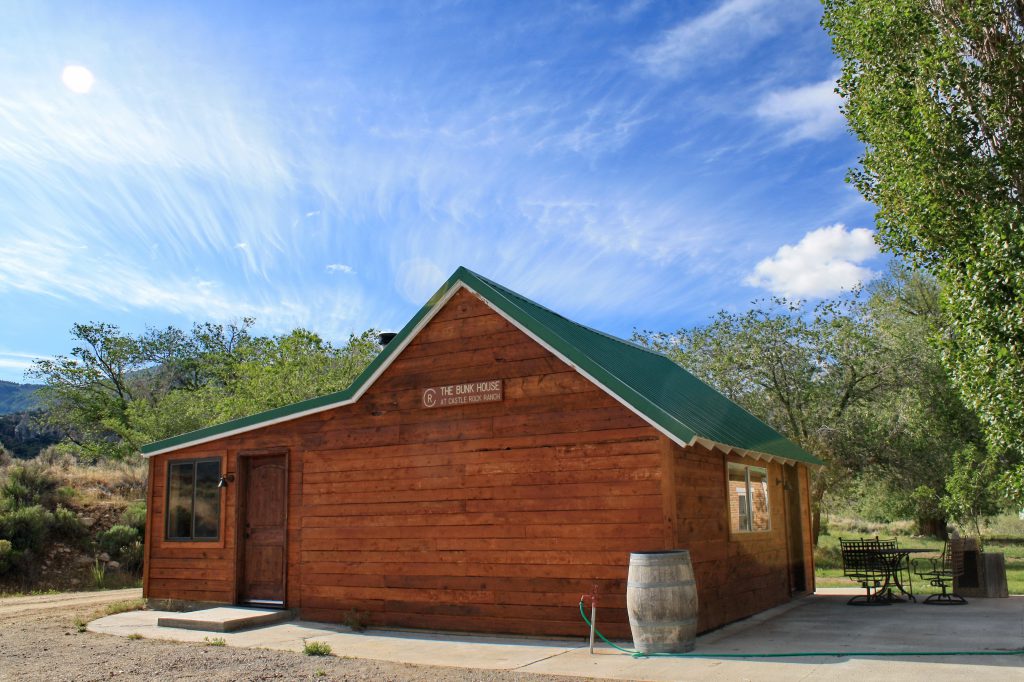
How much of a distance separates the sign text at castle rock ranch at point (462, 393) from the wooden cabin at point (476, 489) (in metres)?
0.02

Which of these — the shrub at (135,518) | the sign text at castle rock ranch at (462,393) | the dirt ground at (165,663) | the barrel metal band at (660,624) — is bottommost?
the dirt ground at (165,663)

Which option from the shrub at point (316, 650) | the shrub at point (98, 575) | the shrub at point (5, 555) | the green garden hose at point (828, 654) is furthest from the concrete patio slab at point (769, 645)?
the shrub at point (5, 555)

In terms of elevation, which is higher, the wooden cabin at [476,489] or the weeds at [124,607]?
the wooden cabin at [476,489]

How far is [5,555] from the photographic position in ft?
57.1

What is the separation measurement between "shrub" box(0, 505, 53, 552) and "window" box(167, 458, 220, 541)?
829cm

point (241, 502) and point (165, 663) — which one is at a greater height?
point (241, 502)

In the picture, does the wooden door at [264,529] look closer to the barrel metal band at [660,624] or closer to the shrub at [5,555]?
the barrel metal band at [660,624]

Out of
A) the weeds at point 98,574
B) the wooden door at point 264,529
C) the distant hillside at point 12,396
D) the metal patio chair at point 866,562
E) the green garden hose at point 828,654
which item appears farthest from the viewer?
the distant hillside at point 12,396

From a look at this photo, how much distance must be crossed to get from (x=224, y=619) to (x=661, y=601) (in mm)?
5779

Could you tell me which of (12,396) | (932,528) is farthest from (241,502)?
(12,396)

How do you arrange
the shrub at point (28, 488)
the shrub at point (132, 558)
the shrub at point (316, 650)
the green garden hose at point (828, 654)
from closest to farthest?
the green garden hose at point (828, 654) → the shrub at point (316, 650) → the shrub at point (132, 558) → the shrub at point (28, 488)

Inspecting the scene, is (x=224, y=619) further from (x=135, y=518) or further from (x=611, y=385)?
(x=135, y=518)

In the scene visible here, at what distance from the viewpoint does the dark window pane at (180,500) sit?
494 inches

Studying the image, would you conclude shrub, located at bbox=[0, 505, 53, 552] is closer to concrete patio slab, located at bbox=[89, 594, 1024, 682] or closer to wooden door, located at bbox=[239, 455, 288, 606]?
concrete patio slab, located at bbox=[89, 594, 1024, 682]
